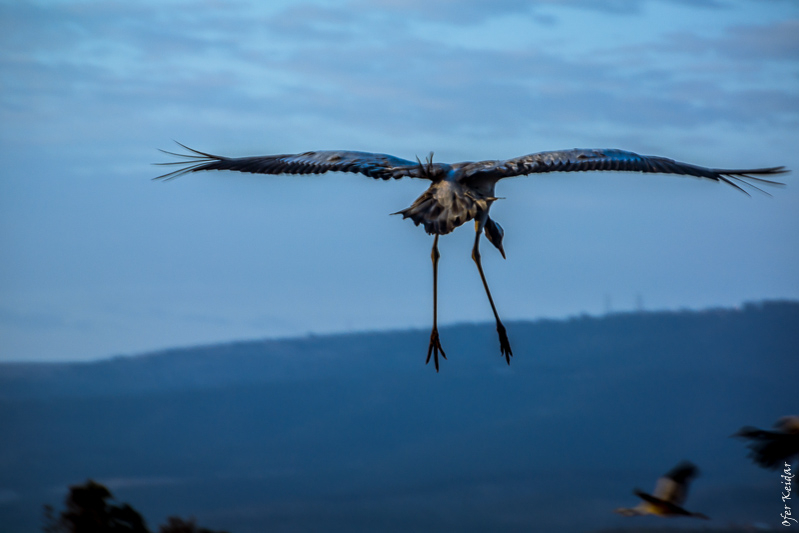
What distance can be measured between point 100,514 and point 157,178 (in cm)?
1606

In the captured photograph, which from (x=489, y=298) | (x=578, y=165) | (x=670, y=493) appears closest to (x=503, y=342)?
(x=489, y=298)

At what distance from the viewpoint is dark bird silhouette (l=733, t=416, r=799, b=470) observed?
647 inches

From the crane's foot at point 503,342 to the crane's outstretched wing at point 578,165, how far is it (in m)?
2.94

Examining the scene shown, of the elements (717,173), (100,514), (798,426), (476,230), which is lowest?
(100,514)

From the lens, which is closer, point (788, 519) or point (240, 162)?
point (240, 162)

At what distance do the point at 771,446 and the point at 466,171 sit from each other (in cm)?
720

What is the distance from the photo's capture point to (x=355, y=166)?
19.1 meters

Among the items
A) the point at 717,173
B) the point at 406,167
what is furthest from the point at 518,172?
the point at 717,173

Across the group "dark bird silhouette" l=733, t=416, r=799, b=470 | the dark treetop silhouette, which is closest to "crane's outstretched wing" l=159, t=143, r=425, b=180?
the dark treetop silhouette

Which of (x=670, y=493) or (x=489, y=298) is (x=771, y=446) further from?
(x=670, y=493)

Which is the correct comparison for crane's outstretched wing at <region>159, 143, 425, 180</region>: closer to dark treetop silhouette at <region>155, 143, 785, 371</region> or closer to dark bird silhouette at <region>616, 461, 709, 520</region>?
dark treetop silhouette at <region>155, 143, 785, 371</region>

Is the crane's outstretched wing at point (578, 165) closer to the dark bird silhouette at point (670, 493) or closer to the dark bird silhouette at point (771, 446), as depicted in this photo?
the dark bird silhouette at point (771, 446)

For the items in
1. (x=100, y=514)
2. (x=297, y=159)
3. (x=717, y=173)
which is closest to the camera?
(x=717, y=173)

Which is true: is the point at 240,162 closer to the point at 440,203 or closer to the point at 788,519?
the point at 440,203
